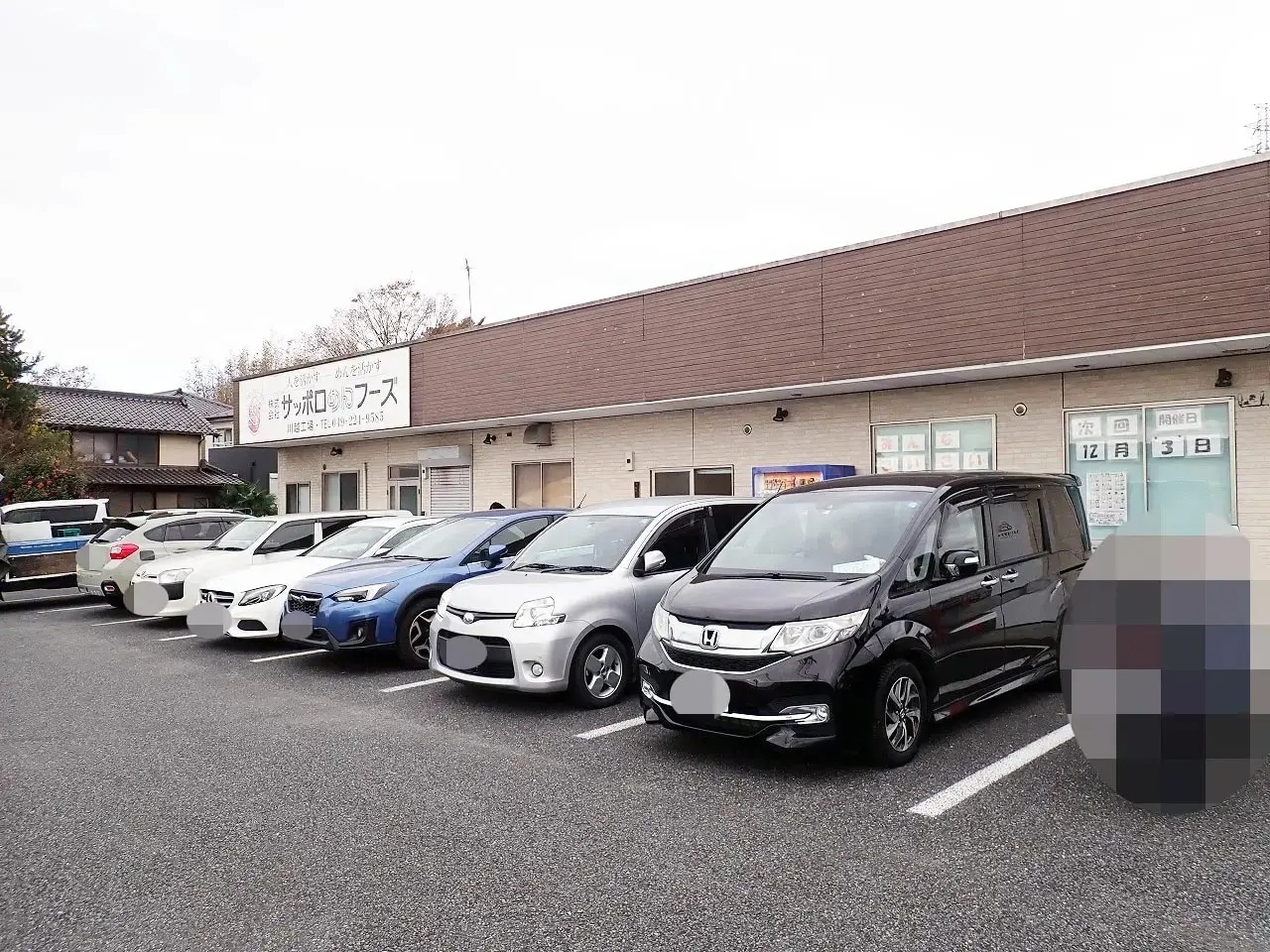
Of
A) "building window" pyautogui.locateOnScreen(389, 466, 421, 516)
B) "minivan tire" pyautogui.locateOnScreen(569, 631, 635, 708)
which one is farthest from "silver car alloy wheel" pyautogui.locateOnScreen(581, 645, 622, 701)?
"building window" pyautogui.locateOnScreen(389, 466, 421, 516)

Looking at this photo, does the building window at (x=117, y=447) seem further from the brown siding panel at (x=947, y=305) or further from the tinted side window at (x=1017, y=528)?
the tinted side window at (x=1017, y=528)

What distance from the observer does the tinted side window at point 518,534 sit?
924 cm

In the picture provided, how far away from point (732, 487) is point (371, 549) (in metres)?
5.83

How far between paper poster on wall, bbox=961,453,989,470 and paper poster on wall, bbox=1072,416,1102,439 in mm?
1070

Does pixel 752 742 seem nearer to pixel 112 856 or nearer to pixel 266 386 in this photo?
pixel 112 856

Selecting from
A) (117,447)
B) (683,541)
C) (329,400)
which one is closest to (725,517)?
(683,541)

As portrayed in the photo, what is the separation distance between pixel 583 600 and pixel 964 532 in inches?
108

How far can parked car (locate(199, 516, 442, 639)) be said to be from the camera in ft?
30.5

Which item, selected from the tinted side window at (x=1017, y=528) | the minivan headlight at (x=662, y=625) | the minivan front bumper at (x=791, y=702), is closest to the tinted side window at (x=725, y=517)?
the minivan headlight at (x=662, y=625)

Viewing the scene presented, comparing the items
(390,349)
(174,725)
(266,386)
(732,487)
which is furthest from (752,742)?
(266,386)

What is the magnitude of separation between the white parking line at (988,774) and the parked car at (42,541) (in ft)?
45.9

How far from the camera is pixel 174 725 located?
6.49 m

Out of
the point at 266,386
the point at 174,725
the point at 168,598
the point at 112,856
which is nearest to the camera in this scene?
the point at 112,856

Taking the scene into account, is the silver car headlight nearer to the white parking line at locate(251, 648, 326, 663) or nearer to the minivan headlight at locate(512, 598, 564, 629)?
the white parking line at locate(251, 648, 326, 663)
